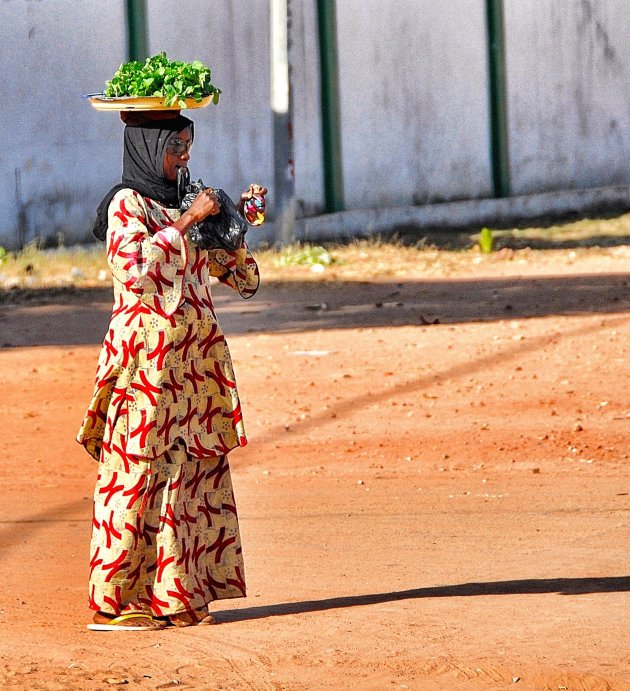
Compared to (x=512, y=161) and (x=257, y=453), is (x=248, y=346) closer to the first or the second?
(x=257, y=453)

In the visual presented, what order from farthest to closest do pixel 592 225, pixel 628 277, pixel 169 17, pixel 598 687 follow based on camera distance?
pixel 592 225 → pixel 169 17 → pixel 628 277 → pixel 598 687

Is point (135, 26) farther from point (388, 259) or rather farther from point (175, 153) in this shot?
point (175, 153)

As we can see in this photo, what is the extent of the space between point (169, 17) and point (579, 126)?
22.3 ft

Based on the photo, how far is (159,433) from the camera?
15.9ft

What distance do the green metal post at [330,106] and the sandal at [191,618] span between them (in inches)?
515

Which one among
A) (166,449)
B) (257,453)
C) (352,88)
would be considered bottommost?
(257,453)

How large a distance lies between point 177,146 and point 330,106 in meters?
13.0

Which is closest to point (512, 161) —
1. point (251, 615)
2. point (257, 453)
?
point (257, 453)

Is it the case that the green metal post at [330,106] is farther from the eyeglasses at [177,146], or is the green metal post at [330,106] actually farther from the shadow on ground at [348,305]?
the eyeglasses at [177,146]

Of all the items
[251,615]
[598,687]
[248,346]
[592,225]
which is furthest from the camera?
[592,225]

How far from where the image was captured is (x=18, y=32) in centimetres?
1483

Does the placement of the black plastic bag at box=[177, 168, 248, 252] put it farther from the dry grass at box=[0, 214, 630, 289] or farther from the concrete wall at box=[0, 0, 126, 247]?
the concrete wall at box=[0, 0, 126, 247]

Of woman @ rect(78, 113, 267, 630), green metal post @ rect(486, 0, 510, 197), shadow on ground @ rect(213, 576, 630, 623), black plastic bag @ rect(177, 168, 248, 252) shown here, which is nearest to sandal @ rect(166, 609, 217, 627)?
woman @ rect(78, 113, 267, 630)

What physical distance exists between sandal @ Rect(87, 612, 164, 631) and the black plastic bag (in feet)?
4.09
